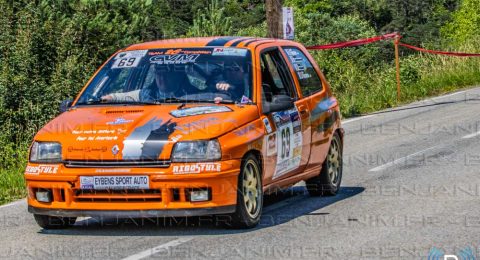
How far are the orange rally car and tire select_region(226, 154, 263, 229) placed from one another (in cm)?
1

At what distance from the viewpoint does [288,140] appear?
31.8ft

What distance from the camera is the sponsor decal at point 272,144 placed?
9188mm

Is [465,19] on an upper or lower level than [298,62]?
lower

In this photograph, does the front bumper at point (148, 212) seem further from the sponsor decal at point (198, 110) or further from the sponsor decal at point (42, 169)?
the sponsor decal at point (198, 110)

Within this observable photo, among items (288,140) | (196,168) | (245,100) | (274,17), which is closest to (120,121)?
(196,168)

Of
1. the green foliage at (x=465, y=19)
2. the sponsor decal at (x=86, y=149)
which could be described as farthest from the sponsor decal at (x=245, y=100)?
the green foliage at (x=465, y=19)

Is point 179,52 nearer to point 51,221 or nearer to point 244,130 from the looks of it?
point 244,130

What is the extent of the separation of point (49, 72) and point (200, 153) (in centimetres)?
1273

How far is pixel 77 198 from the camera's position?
844cm

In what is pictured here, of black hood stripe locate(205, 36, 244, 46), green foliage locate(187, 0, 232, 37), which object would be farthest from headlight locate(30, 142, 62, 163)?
green foliage locate(187, 0, 232, 37)

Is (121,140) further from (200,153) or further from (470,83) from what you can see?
(470,83)

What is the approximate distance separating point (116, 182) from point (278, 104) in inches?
69.4

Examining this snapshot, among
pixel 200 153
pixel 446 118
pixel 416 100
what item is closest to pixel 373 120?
pixel 446 118

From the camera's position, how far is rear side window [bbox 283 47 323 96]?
10672mm
